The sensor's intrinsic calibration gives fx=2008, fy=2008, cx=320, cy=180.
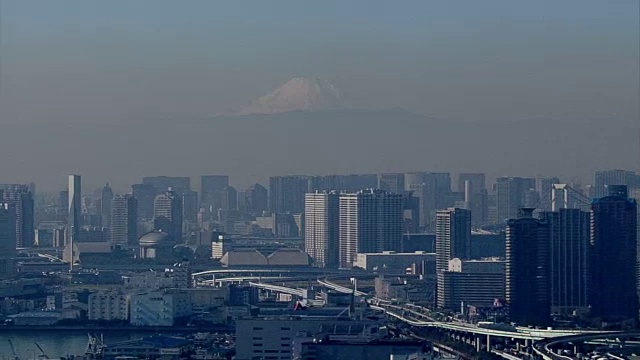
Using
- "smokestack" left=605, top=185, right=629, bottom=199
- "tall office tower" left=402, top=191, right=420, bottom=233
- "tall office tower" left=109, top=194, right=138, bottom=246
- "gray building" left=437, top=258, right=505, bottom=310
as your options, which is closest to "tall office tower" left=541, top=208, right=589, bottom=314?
"smokestack" left=605, top=185, right=629, bottom=199

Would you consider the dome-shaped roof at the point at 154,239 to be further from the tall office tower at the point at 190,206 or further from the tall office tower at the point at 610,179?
the tall office tower at the point at 610,179

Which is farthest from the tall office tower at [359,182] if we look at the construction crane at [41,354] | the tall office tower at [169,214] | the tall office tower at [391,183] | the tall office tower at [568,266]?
the construction crane at [41,354]

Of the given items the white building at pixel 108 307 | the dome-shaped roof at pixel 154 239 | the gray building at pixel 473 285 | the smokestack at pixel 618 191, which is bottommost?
the white building at pixel 108 307

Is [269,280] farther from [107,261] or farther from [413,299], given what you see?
[413,299]

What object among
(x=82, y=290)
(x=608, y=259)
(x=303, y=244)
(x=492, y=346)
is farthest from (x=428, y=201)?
(x=492, y=346)

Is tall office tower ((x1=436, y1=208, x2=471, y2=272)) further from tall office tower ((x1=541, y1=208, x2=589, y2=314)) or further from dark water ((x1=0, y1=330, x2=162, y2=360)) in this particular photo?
dark water ((x1=0, y1=330, x2=162, y2=360))
